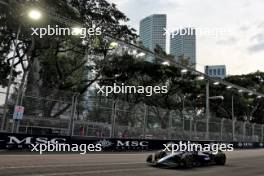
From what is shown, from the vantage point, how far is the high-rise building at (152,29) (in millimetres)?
33822

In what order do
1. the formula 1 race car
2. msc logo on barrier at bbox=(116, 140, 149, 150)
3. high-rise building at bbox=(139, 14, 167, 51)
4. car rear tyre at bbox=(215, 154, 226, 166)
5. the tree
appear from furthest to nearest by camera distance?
high-rise building at bbox=(139, 14, 167, 51)
the tree
msc logo on barrier at bbox=(116, 140, 149, 150)
car rear tyre at bbox=(215, 154, 226, 166)
the formula 1 race car

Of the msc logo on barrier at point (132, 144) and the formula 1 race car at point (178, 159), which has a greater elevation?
the msc logo on barrier at point (132, 144)

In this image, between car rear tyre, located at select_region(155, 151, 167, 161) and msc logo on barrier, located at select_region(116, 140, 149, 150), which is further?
msc logo on barrier, located at select_region(116, 140, 149, 150)

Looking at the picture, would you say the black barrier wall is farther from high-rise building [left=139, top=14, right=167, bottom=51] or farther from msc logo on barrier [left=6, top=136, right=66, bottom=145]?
high-rise building [left=139, top=14, right=167, bottom=51]

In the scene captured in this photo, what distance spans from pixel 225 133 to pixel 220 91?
2189 centimetres

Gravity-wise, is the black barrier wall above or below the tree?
→ below

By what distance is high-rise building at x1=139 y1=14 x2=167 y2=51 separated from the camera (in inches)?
1332

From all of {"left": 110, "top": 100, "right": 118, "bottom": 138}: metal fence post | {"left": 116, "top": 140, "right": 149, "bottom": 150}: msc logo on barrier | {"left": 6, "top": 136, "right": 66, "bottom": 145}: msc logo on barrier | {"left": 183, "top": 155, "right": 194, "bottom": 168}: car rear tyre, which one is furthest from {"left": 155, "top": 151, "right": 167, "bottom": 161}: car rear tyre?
{"left": 110, "top": 100, "right": 118, "bottom": 138}: metal fence post

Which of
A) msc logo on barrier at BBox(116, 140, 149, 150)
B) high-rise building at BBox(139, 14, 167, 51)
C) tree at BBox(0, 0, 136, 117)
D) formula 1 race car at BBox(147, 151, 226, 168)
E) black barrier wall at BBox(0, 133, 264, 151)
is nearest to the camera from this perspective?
formula 1 race car at BBox(147, 151, 226, 168)

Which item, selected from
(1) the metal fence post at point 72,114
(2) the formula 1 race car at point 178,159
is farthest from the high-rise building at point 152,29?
(2) the formula 1 race car at point 178,159

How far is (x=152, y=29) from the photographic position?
121ft

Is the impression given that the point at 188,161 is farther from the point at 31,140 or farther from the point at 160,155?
the point at 31,140

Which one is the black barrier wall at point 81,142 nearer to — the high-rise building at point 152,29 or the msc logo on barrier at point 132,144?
the msc logo on barrier at point 132,144

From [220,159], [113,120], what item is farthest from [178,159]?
[113,120]
